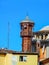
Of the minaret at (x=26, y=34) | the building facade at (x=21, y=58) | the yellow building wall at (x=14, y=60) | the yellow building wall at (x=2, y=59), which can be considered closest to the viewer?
the yellow building wall at (x=2, y=59)

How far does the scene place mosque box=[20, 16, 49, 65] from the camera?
4088cm

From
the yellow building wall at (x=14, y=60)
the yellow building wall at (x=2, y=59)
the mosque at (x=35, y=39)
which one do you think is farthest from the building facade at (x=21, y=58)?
the mosque at (x=35, y=39)

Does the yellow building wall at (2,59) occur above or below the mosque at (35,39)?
below

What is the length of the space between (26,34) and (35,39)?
809 centimetres

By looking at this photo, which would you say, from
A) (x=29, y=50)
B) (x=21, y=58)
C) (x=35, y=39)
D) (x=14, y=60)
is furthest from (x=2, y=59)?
(x=35, y=39)

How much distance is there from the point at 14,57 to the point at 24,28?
37.2 ft

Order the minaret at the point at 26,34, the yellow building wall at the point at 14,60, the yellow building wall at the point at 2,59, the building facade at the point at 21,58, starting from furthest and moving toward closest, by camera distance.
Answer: the minaret at the point at 26,34, the building facade at the point at 21,58, the yellow building wall at the point at 14,60, the yellow building wall at the point at 2,59

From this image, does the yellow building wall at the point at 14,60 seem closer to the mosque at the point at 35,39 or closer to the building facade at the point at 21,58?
the building facade at the point at 21,58

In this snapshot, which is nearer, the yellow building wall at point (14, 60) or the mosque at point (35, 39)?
the yellow building wall at point (14, 60)

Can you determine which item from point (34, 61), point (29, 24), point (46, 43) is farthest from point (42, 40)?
point (34, 61)

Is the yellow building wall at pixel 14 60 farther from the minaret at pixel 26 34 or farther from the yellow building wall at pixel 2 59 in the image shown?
the minaret at pixel 26 34

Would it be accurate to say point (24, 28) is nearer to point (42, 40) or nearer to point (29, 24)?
point (29, 24)

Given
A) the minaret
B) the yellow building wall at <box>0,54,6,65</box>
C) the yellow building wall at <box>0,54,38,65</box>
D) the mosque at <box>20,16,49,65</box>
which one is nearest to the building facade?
the yellow building wall at <box>0,54,38,65</box>

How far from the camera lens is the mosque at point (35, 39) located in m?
40.9
